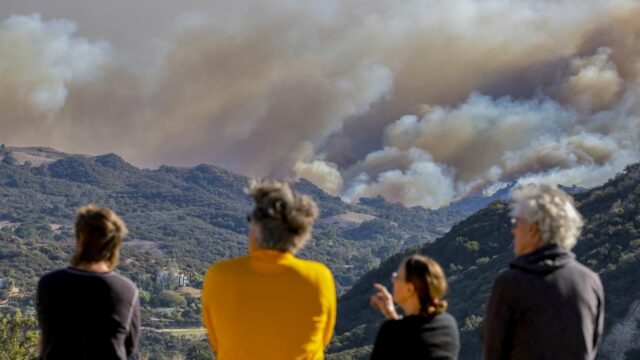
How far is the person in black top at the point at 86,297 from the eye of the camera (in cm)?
599

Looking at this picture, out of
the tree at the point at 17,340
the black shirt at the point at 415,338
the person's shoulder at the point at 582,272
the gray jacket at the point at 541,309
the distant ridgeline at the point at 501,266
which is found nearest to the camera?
the black shirt at the point at 415,338

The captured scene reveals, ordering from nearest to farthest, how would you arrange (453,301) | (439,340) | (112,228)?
(439,340) → (112,228) → (453,301)

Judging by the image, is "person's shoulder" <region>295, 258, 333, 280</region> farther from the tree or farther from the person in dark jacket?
the tree

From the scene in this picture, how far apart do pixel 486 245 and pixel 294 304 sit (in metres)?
106

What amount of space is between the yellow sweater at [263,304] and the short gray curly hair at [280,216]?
3.5 inches

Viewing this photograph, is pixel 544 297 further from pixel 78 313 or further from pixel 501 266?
pixel 501 266

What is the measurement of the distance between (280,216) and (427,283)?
1.19 m

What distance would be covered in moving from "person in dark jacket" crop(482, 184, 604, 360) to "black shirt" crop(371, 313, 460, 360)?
1.58 feet

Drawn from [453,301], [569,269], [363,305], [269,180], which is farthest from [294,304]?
[363,305]

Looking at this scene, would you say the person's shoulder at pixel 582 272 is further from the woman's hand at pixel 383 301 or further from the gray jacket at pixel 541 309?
the woman's hand at pixel 383 301

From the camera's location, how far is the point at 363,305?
10394 centimetres

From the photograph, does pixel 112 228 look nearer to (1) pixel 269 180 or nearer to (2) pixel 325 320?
(1) pixel 269 180

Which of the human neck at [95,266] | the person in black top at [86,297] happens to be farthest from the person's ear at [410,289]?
the human neck at [95,266]

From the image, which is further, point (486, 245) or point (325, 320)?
point (486, 245)
